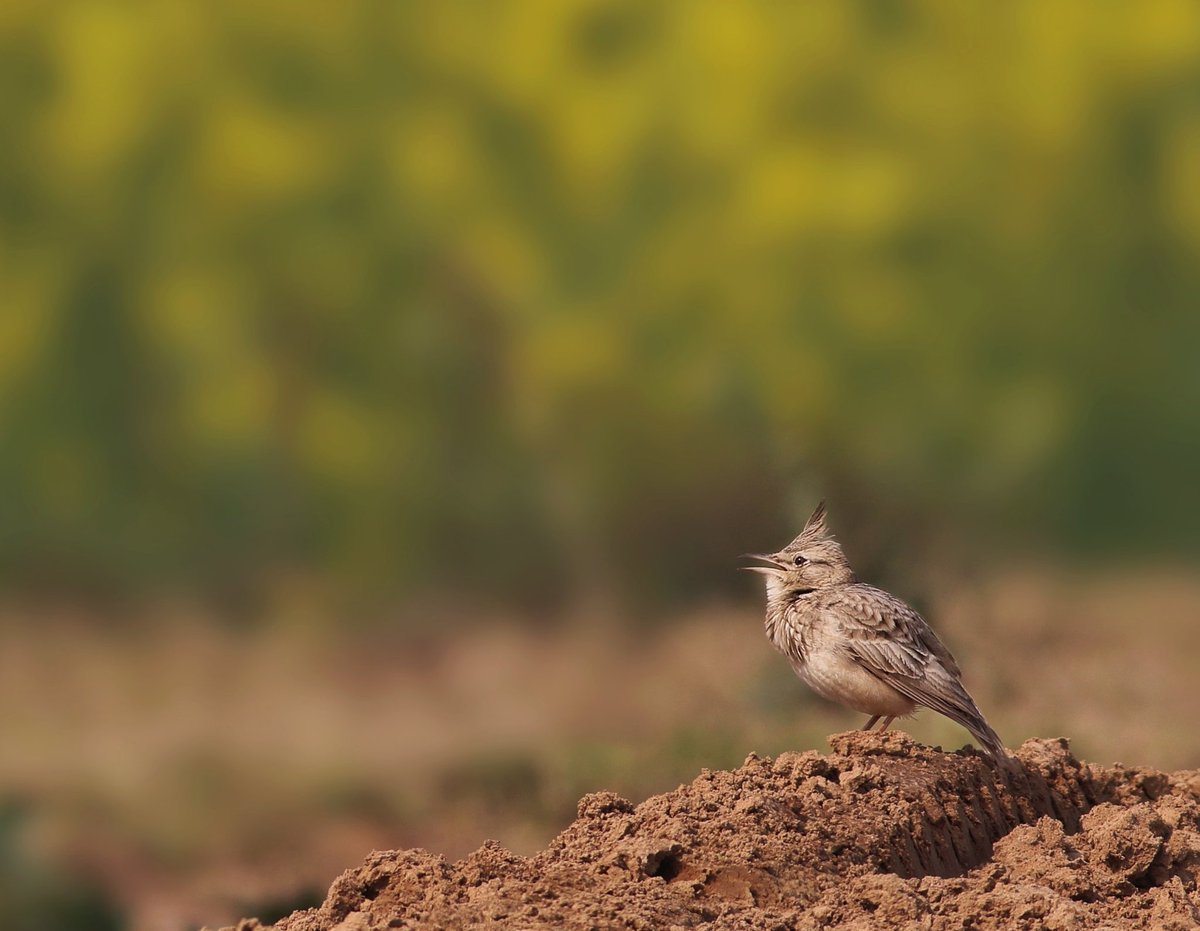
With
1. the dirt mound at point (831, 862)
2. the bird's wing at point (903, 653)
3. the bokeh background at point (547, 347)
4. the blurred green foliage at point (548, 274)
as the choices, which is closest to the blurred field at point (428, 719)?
the bokeh background at point (547, 347)

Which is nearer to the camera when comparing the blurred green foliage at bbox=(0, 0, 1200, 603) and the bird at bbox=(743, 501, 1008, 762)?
the bird at bbox=(743, 501, 1008, 762)

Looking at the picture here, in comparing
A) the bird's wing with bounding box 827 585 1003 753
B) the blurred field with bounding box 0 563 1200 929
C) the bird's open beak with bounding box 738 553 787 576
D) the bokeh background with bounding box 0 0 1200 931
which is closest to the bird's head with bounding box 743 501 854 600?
the bird's open beak with bounding box 738 553 787 576

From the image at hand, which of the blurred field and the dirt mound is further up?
the blurred field

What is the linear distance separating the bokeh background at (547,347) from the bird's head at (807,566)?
236cm

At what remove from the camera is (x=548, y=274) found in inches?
330

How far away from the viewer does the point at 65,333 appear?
8.15 meters

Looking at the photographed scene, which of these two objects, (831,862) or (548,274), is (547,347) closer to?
(548,274)

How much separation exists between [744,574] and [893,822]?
352cm

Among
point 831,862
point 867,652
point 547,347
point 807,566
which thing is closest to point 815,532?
point 807,566

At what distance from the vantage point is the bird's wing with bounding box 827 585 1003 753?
4.37 meters

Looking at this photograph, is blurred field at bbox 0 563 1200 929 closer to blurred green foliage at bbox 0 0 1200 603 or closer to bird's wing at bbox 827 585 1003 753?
blurred green foliage at bbox 0 0 1200 603

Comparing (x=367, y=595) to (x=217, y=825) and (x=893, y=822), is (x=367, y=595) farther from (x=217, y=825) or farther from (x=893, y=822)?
(x=893, y=822)

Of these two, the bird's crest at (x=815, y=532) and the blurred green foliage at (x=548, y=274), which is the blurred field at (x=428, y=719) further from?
the bird's crest at (x=815, y=532)

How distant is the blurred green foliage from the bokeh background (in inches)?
0.8
